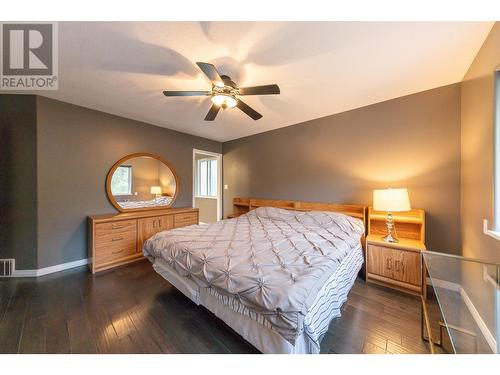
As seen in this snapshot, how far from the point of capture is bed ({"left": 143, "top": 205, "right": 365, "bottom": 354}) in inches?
44.5

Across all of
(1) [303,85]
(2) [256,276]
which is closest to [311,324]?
(2) [256,276]

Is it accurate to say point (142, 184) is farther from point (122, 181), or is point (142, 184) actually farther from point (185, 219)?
point (185, 219)

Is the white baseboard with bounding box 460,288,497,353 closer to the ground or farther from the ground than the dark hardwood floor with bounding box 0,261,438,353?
farther from the ground

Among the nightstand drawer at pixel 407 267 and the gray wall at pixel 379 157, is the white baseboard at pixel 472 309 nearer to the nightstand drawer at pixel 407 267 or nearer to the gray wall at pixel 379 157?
the nightstand drawer at pixel 407 267

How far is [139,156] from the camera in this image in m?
3.54

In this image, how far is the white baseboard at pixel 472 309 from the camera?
3.43 feet

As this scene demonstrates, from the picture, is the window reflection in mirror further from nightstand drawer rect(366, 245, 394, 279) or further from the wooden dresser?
nightstand drawer rect(366, 245, 394, 279)

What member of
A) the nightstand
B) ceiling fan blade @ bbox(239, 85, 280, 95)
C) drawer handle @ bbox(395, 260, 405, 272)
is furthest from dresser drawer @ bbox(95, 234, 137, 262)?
drawer handle @ bbox(395, 260, 405, 272)

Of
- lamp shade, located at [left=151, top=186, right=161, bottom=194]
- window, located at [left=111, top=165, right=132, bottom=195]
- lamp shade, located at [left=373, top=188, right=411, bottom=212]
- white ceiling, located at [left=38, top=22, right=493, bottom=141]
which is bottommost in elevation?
lamp shade, located at [left=373, top=188, right=411, bottom=212]

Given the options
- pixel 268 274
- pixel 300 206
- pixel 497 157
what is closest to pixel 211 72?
pixel 268 274

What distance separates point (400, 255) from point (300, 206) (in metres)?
1.63

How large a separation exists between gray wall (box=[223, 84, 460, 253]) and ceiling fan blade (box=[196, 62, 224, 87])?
7.59 feet

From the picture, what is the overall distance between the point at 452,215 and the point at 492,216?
3.03 feet

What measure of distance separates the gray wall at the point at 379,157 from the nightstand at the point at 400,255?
8.0 inches
